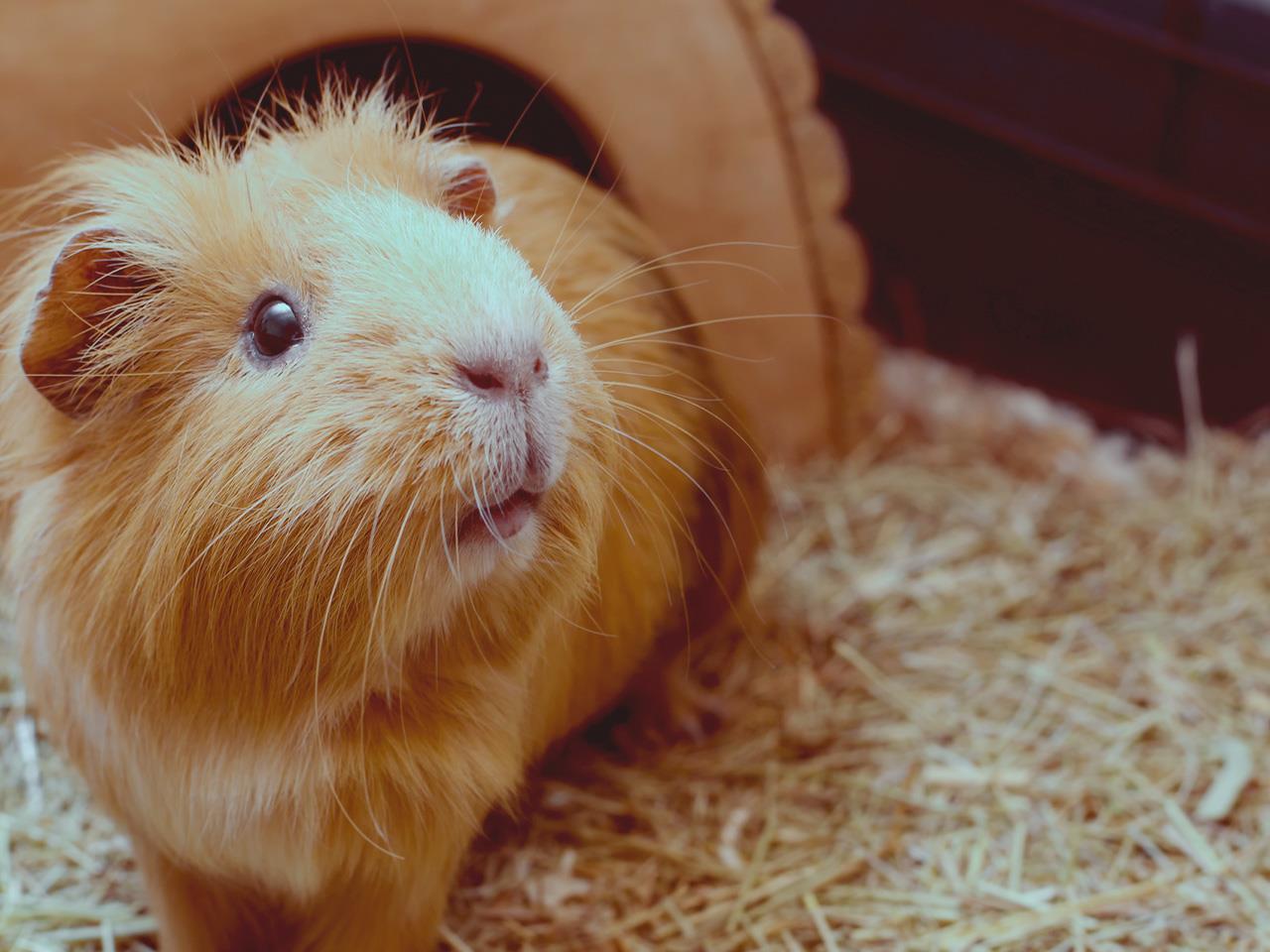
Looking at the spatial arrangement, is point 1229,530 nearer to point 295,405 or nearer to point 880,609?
point 880,609

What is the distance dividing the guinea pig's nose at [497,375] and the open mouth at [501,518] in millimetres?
126

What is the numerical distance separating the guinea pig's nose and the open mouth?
126mm

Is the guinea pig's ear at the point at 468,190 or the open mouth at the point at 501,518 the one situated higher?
the guinea pig's ear at the point at 468,190

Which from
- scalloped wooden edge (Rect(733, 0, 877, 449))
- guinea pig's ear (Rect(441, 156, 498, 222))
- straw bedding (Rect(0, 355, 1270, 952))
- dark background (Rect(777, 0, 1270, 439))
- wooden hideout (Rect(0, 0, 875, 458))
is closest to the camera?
guinea pig's ear (Rect(441, 156, 498, 222))

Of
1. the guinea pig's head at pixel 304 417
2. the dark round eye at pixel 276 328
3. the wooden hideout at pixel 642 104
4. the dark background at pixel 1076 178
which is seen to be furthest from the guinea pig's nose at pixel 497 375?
the dark background at pixel 1076 178

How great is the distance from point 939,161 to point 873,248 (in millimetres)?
357

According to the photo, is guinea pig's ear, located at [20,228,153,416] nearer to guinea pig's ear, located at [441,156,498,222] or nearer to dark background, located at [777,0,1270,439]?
guinea pig's ear, located at [441,156,498,222]

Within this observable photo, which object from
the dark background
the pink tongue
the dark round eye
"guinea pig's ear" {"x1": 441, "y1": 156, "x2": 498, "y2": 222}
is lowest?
the dark background

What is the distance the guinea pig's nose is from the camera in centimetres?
131

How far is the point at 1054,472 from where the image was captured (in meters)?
3.36

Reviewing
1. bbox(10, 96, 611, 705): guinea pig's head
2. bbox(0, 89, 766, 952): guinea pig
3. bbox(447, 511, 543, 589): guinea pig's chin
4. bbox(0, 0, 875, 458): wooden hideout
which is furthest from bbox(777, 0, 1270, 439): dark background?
bbox(447, 511, 543, 589): guinea pig's chin

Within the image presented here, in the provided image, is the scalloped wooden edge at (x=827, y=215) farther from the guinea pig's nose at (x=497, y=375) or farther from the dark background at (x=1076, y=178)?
the guinea pig's nose at (x=497, y=375)

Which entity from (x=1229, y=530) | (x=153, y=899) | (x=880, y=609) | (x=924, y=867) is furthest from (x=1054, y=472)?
(x=153, y=899)

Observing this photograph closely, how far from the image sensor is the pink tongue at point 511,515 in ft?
4.61
